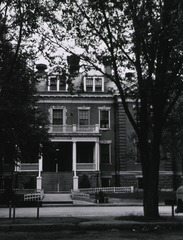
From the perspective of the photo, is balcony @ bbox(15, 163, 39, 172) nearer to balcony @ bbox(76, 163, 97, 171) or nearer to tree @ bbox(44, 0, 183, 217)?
balcony @ bbox(76, 163, 97, 171)

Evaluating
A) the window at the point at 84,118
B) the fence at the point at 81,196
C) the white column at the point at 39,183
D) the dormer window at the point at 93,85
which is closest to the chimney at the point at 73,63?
the fence at the point at 81,196

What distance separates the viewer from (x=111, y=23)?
1406 cm

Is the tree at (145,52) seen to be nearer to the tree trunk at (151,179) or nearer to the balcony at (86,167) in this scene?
the tree trunk at (151,179)

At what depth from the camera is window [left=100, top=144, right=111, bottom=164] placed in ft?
141

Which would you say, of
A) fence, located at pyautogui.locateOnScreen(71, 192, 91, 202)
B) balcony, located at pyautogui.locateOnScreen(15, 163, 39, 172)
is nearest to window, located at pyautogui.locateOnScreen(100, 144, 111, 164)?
balcony, located at pyautogui.locateOnScreen(15, 163, 39, 172)

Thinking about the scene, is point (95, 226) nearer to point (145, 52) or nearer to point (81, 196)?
point (145, 52)

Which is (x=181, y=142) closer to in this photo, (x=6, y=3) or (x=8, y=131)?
(x=8, y=131)

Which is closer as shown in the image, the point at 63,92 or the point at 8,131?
the point at 8,131

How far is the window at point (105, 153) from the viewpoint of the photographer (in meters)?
43.1

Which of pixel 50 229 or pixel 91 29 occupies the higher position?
pixel 91 29

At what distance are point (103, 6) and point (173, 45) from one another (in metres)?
2.83

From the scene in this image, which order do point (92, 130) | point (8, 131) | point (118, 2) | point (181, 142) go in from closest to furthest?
point (118, 2)
point (8, 131)
point (181, 142)
point (92, 130)

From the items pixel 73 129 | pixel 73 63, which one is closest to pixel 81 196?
pixel 73 129

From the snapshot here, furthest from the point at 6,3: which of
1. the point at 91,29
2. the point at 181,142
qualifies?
the point at 181,142
